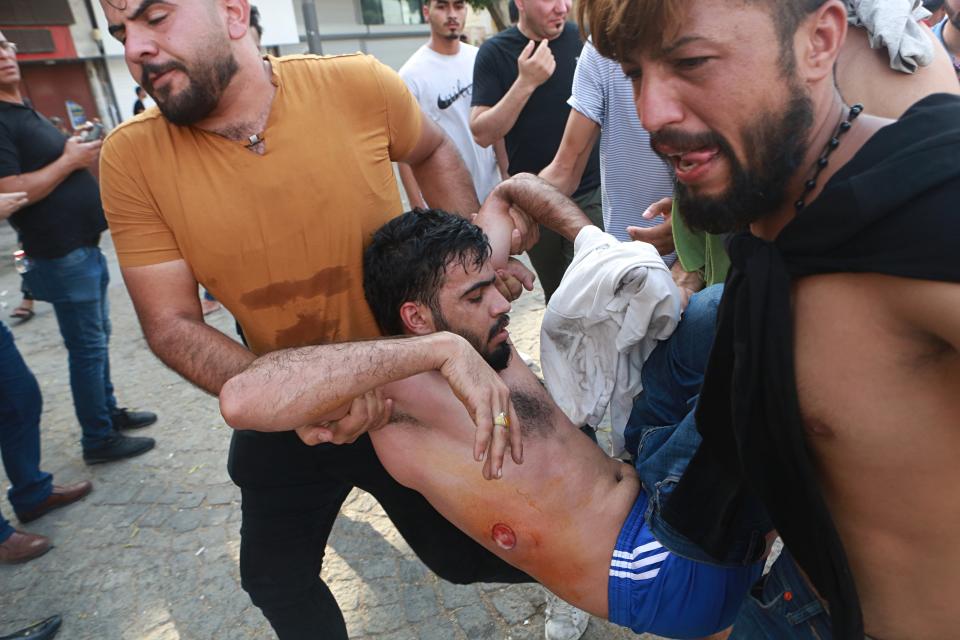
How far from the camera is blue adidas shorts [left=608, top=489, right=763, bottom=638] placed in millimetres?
1781

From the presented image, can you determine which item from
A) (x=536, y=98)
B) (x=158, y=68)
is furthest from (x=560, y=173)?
(x=158, y=68)

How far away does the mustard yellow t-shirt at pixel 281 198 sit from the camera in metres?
1.97

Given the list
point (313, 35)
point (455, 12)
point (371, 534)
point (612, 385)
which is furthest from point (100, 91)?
point (612, 385)

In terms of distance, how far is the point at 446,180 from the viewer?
8.63 feet

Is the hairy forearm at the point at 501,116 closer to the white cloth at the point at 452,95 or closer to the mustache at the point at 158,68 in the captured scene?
the white cloth at the point at 452,95

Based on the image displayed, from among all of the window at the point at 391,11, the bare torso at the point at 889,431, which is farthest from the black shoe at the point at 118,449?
the window at the point at 391,11

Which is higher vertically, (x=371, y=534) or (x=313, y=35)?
(x=313, y=35)

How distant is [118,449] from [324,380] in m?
3.19

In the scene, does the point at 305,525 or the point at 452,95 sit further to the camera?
the point at 452,95

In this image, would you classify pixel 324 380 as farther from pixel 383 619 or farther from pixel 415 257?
pixel 383 619

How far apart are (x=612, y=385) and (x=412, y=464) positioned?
2.39 ft

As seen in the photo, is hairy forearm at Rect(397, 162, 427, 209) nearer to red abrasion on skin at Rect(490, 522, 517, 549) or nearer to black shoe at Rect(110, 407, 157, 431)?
red abrasion on skin at Rect(490, 522, 517, 549)

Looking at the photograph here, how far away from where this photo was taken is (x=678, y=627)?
184 centimetres

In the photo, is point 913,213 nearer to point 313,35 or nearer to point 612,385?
point 612,385
